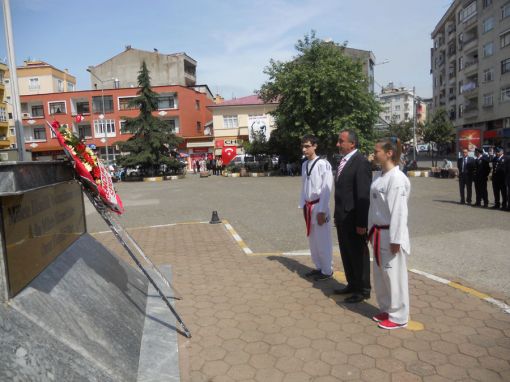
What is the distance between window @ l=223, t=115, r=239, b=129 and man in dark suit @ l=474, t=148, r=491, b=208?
38044 mm

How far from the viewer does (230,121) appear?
159 ft

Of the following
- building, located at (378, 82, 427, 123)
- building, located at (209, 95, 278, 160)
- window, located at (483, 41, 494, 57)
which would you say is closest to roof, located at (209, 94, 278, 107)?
building, located at (209, 95, 278, 160)

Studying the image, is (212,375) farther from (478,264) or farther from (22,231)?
(478,264)

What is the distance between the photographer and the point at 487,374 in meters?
3.07

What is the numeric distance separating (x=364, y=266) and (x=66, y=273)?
3084 mm

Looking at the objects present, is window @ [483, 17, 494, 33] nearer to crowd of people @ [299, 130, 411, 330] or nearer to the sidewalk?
the sidewalk

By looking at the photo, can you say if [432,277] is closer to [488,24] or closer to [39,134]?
[488,24]

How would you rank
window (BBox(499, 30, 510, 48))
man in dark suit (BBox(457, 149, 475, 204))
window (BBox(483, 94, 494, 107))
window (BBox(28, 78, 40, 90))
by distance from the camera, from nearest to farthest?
man in dark suit (BBox(457, 149, 475, 204)) → window (BBox(499, 30, 510, 48)) → window (BBox(483, 94, 494, 107)) → window (BBox(28, 78, 40, 90))

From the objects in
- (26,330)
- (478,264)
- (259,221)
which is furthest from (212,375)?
(259,221)

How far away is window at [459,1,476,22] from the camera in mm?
42062

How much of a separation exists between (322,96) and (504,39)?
20974mm

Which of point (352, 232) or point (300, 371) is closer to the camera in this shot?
point (300, 371)

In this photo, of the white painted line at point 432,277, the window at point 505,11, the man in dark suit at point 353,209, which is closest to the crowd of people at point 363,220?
the man in dark suit at point 353,209

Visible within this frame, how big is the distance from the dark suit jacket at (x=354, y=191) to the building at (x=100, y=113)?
44.4 metres
